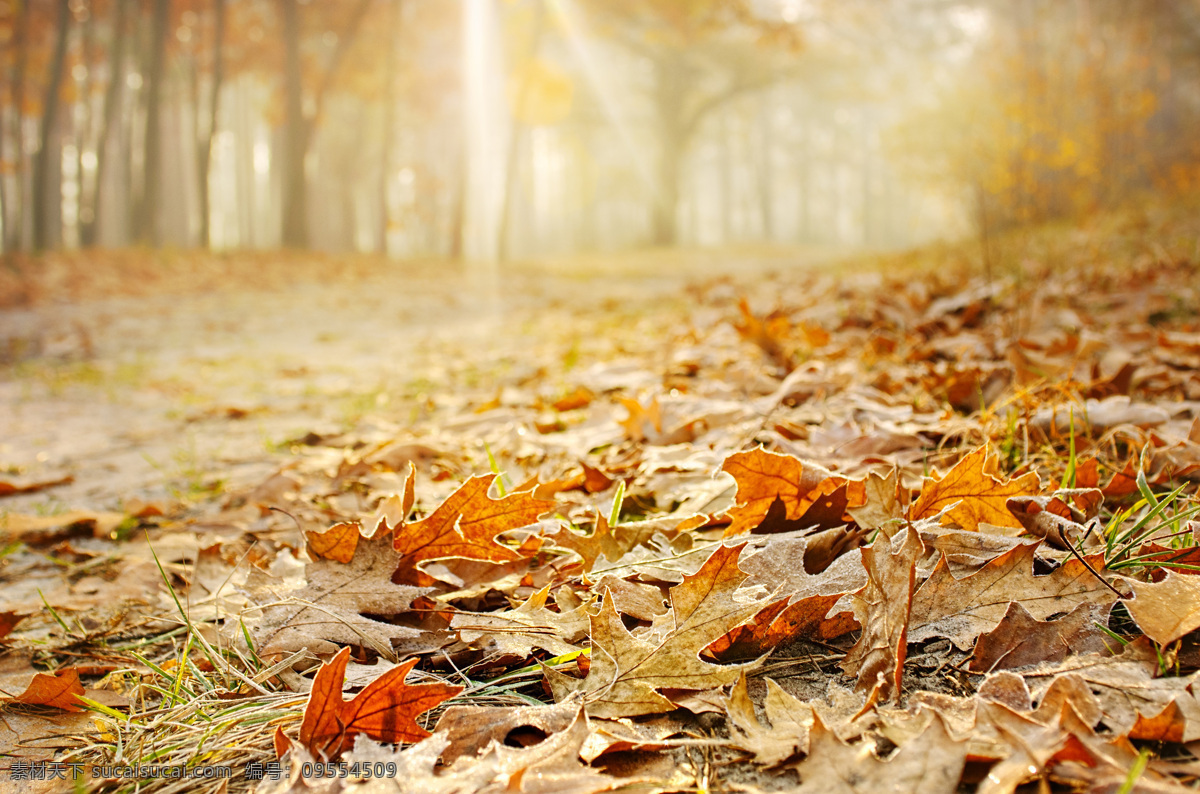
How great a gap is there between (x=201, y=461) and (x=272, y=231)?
119 feet

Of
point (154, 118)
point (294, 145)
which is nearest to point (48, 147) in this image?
point (154, 118)

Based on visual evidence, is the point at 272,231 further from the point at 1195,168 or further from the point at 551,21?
the point at 1195,168

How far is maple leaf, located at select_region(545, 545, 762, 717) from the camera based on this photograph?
0.91 m

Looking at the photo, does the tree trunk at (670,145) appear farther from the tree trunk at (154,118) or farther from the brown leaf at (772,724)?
the brown leaf at (772,724)

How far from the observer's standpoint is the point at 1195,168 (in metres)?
9.38

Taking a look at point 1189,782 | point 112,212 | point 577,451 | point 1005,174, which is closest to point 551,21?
point 1005,174

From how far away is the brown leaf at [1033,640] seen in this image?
2.98ft

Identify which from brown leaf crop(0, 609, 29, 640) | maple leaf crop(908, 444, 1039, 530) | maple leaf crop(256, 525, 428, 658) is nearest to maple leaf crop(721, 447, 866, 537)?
maple leaf crop(908, 444, 1039, 530)

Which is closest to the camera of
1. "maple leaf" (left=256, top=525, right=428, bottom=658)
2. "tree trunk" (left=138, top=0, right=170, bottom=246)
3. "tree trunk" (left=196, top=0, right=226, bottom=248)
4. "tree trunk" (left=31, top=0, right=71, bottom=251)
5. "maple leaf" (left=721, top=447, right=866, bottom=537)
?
"maple leaf" (left=256, top=525, right=428, bottom=658)

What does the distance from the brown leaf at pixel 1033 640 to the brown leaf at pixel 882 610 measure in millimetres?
98

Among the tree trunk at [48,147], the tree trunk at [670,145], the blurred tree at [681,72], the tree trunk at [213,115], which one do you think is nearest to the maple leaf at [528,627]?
the tree trunk at [213,115]

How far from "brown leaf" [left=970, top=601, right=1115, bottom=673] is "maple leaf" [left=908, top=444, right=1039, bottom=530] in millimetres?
222

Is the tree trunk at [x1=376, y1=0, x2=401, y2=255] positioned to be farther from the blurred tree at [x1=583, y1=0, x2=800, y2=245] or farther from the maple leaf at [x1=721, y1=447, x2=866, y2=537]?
the maple leaf at [x1=721, y1=447, x2=866, y2=537]

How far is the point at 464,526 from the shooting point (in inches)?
49.8
